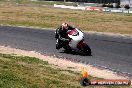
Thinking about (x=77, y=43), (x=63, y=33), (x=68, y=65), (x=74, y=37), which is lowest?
(x=68, y=65)

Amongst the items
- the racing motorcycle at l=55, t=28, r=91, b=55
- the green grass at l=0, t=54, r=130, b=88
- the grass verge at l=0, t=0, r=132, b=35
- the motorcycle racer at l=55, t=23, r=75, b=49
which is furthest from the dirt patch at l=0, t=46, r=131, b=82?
the grass verge at l=0, t=0, r=132, b=35

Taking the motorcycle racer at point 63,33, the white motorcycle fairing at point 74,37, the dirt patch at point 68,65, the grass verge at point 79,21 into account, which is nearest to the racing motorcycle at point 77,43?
the white motorcycle fairing at point 74,37

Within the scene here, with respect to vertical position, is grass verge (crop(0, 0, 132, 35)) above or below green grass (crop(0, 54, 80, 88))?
below

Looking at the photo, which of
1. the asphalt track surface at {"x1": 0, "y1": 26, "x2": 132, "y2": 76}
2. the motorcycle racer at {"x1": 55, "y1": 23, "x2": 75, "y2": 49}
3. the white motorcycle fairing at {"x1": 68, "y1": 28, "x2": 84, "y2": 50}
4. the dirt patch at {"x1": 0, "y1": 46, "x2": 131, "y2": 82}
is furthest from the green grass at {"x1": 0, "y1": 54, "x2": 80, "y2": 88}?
the motorcycle racer at {"x1": 55, "y1": 23, "x2": 75, "y2": 49}

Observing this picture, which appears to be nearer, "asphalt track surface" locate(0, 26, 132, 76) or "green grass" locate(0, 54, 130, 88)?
"green grass" locate(0, 54, 130, 88)

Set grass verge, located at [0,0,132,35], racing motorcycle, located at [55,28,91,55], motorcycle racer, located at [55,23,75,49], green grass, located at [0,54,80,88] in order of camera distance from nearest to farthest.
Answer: green grass, located at [0,54,80,88], racing motorcycle, located at [55,28,91,55], motorcycle racer, located at [55,23,75,49], grass verge, located at [0,0,132,35]

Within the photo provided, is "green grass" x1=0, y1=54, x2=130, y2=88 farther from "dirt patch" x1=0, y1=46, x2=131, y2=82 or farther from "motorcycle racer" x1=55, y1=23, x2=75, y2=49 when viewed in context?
"motorcycle racer" x1=55, y1=23, x2=75, y2=49

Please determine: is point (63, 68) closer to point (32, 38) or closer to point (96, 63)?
point (96, 63)

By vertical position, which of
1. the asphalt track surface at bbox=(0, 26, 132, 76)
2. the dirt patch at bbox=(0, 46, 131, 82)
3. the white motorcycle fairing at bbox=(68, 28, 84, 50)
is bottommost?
the asphalt track surface at bbox=(0, 26, 132, 76)

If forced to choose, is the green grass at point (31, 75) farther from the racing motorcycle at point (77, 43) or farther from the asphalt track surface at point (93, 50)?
the racing motorcycle at point (77, 43)

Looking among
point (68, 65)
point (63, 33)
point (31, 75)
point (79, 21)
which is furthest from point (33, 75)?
point (79, 21)

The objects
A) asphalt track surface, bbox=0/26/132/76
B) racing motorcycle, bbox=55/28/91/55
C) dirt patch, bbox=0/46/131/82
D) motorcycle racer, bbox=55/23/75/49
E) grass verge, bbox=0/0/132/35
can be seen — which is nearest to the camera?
dirt patch, bbox=0/46/131/82

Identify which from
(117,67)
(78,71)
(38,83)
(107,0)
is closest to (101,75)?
(78,71)

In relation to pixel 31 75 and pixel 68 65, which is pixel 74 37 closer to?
pixel 68 65
